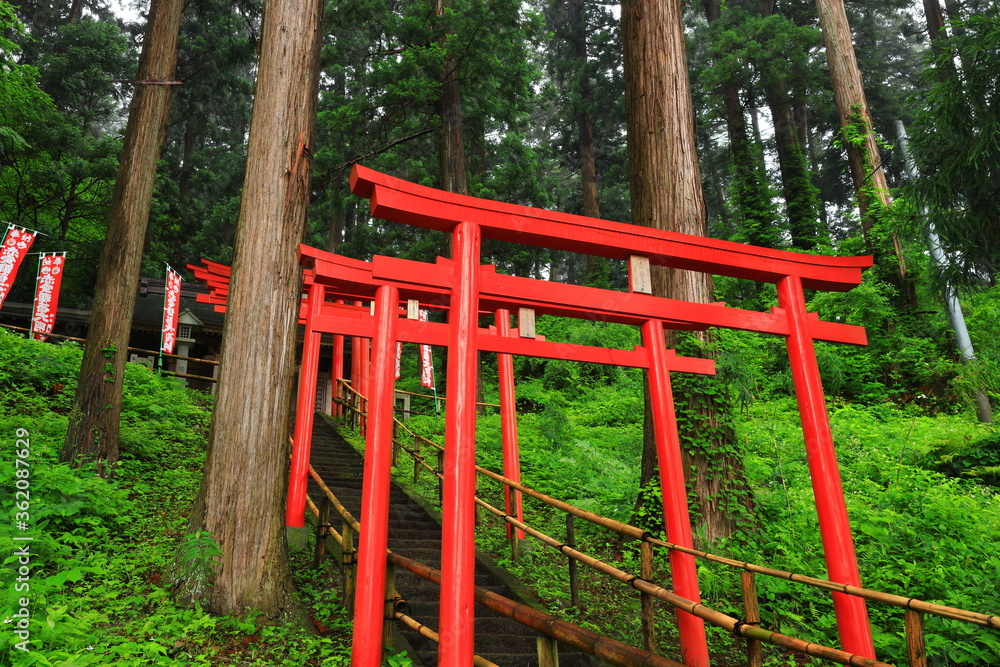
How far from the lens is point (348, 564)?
5.05m

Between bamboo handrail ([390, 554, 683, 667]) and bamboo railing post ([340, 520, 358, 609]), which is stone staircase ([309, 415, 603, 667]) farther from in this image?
bamboo handrail ([390, 554, 683, 667])

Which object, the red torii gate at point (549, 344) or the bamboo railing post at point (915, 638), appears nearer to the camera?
the bamboo railing post at point (915, 638)

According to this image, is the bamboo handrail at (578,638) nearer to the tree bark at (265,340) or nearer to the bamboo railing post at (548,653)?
the bamboo railing post at (548,653)

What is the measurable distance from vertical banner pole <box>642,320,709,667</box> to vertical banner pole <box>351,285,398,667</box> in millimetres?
2042

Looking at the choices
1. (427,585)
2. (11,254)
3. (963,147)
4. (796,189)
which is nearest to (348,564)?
(427,585)

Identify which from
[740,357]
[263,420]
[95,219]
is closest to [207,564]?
[263,420]

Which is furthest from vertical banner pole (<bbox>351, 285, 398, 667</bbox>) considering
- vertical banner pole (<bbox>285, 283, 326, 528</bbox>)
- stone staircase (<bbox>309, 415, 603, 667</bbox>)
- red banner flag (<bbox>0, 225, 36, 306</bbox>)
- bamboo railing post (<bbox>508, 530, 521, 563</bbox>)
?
red banner flag (<bbox>0, 225, 36, 306</bbox>)

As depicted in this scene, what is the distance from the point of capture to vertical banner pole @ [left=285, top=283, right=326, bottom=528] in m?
6.96

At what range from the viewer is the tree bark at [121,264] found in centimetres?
710

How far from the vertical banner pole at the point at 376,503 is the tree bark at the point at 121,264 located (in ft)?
14.7

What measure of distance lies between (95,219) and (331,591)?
55.2 feet

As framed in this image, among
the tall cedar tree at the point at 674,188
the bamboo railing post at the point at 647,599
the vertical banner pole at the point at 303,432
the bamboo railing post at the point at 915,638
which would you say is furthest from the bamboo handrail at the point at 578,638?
the vertical banner pole at the point at 303,432

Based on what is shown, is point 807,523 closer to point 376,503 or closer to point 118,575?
point 376,503

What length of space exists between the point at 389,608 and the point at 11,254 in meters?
12.5
